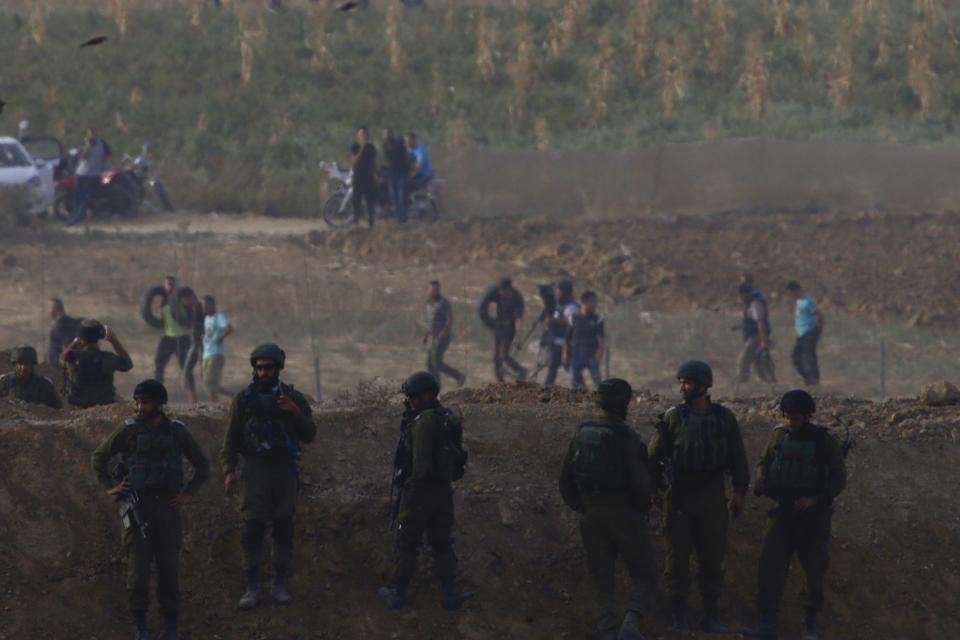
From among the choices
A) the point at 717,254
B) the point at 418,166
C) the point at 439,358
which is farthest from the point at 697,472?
the point at 418,166

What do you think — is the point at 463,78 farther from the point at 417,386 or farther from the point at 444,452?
the point at 444,452

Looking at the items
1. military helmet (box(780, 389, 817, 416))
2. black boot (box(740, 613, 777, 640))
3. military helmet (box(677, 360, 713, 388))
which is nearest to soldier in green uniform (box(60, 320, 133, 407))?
military helmet (box(677, 360, 713, 388))

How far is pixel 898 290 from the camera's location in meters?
27.3

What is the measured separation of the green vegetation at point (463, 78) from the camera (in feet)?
120

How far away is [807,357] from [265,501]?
12.4 metres

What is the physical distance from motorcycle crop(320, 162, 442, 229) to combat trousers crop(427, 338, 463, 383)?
9901mm

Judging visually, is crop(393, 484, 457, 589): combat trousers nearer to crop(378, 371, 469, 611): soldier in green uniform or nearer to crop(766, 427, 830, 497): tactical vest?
crop(378, 371, 469, 611): soldier in green uniform

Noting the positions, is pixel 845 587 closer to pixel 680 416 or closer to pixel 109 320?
pixel 680 416

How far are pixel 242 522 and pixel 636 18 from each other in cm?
3218

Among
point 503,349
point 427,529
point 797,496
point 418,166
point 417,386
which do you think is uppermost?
point 418,166

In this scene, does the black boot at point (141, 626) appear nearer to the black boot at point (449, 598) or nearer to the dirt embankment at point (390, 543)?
the dirt embankment at point (390, 543)

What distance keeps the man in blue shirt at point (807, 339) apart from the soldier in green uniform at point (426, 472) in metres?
11.7

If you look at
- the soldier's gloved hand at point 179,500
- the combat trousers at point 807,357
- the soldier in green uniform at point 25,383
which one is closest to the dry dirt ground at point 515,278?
the combat trousers at point 807,357

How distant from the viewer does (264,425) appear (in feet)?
31.8
